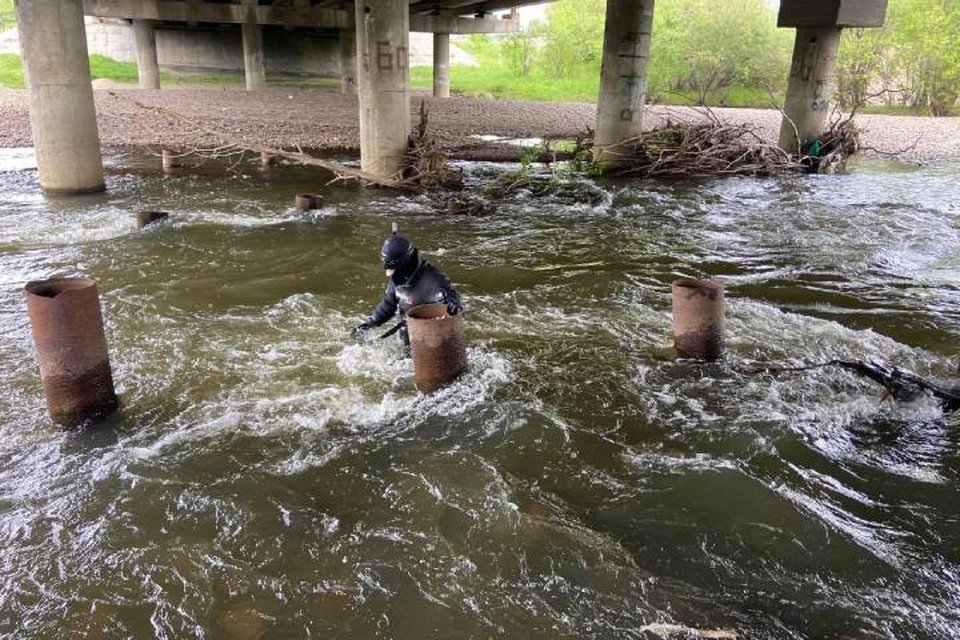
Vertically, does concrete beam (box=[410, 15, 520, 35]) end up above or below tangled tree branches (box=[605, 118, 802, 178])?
above

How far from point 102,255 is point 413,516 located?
25.0 ft

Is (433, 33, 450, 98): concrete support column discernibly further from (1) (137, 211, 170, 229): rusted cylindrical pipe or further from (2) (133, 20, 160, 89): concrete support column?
(1) (137, 211, 170, 229): rusted cylindrical pipe

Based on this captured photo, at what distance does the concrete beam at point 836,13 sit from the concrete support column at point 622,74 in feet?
13.6

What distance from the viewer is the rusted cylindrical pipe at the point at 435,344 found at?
557 centimetres

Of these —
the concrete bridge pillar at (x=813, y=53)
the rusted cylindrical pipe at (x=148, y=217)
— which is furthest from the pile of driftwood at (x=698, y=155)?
the rusted cylindrical pipe at (x=148, y=217)

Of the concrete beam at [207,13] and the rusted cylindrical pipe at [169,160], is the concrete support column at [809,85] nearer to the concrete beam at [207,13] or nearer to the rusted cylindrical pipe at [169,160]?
the rusted cylindrical pipe at [169,160]

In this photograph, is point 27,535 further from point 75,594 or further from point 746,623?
point 746,623

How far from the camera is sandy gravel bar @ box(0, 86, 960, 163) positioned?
20.4m

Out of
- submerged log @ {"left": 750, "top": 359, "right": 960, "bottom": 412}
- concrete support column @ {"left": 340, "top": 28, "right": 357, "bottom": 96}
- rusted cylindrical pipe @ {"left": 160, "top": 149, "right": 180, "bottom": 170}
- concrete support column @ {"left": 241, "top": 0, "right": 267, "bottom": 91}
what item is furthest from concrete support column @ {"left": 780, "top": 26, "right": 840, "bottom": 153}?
concrete support column @ {"left": 241, "top": 0, "right": 267, "bottom": 91}

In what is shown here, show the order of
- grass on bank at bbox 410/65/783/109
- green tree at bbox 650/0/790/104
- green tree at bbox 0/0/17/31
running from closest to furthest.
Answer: grass on bank at bbox 410/65/783/109 < green tree at bbox 650/0/790/104 < green tree at bbox 0/0/17/31

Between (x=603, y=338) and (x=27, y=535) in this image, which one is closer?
(x=27, y=535)

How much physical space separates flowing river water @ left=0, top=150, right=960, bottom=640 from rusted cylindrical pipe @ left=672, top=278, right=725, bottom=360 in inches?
7.6

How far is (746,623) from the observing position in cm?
354

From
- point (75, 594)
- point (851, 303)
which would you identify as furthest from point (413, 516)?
point (851, 303)
